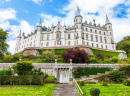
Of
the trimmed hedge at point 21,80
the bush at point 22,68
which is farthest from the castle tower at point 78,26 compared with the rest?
the trimmed hedge at point 21,80

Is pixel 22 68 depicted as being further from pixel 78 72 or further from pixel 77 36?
pixel 77 36

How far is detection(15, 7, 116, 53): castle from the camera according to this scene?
51625 millimetres

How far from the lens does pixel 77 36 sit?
5053 cm

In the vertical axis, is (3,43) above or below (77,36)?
below

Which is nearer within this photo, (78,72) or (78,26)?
(78,72)

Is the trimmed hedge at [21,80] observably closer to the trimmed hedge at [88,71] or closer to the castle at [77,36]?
the trimmed hedge at [88,71]

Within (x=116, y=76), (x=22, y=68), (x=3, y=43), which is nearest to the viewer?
(x=22, y=68)

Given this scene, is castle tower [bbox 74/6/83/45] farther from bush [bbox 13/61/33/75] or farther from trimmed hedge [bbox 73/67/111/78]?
bush [bbox 13/61/33/75]

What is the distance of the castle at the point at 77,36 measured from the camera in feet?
169

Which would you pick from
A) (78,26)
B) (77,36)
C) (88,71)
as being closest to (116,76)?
(88,71)

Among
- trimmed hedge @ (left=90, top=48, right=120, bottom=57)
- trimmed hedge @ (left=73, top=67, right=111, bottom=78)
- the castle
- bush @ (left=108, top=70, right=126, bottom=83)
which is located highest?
the castle

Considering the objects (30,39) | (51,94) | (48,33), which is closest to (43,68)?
(51,94)

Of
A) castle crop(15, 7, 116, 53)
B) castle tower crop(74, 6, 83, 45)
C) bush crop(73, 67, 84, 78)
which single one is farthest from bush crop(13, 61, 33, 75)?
castle tower crop(74, 6, 83, 45)

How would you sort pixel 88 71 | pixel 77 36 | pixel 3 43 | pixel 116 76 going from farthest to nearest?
pixel 77 36
pixel 3 43
pixel 88 71
pixel 116 76
